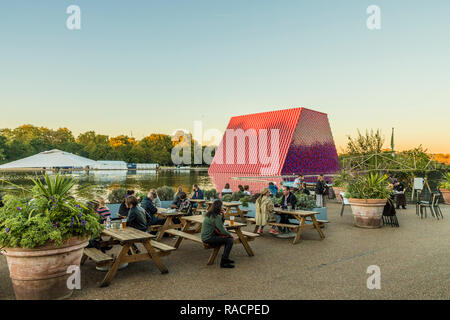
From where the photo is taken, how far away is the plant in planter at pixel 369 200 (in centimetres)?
877

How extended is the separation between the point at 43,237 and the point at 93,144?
351ft

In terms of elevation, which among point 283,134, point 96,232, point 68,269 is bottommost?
point 68,269

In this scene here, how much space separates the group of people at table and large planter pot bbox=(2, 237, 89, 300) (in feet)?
2.89

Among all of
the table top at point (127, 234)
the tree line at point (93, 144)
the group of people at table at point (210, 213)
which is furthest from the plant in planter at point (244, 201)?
the tree line at point (93, 144)

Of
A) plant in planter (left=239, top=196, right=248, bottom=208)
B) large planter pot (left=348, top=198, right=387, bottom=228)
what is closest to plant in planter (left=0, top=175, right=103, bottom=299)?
plant in planter (left=239, top=196, right=248, bottom=208)

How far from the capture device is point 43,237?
374cm

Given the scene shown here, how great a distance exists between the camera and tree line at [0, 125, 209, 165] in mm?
80625

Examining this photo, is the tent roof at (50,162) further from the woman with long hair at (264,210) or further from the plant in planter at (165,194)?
the woman with long hair at (264,210)

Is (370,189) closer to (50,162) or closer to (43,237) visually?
(43,237)

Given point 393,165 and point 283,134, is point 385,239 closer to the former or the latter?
point 393,165

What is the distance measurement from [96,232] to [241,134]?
52.7 meters

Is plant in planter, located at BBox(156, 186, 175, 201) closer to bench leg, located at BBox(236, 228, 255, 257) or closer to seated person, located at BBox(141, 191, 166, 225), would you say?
seated person, located at BBox(141, 191, 166, 225)

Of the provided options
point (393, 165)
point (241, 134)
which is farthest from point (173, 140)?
point (393, 165)
